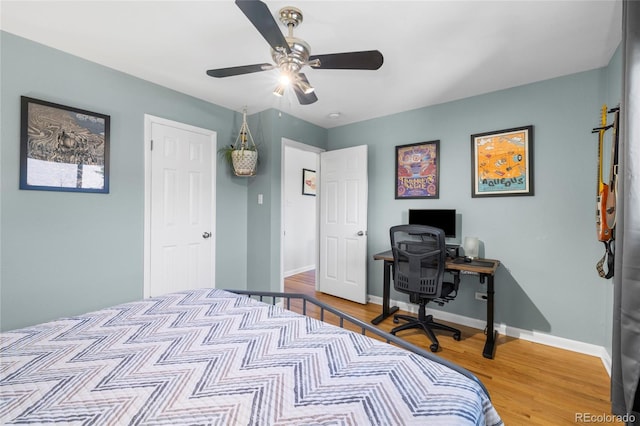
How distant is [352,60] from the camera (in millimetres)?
1635

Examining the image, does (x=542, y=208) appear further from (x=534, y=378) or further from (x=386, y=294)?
(x=386, y=294)

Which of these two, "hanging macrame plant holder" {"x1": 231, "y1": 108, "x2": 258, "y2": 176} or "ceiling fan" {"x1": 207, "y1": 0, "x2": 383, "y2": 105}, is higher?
"ceiling fan" {"x1": 207, "y1": 0, "x2": 383, "y2": 105}

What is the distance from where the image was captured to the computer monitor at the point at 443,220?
290 centimetres

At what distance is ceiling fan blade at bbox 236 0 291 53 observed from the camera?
1.22 meters

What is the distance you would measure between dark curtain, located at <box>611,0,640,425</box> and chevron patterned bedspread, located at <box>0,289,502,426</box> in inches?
31.6

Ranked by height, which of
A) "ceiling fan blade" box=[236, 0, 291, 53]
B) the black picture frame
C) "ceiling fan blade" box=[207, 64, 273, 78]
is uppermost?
"ceiling fan blade" box=[236, 0, 291, 53]

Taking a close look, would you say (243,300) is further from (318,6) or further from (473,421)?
(318,6)

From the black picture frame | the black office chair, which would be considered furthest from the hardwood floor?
the black picture frame

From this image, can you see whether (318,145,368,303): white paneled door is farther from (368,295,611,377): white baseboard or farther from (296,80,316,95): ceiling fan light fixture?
(296,80,316,95): ceiling fan light fixture

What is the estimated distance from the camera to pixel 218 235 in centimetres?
324

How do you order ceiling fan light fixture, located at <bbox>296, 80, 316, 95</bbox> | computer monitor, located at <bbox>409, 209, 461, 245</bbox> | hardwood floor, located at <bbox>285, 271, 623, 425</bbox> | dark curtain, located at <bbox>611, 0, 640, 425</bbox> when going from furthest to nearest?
computer monitor, located at <bbox>409, 209, 461, 245</bbox> → ceiling fan light fixture, located at <bbox>296, 80, 316, 95</bbox> → hardwood floor, located at <bbox>285, 271, 623, 425</bbox> → dark curtain, located at <bbox>611, 0, 640, 425</bbox>

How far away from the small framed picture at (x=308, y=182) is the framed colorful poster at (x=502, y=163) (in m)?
3.15

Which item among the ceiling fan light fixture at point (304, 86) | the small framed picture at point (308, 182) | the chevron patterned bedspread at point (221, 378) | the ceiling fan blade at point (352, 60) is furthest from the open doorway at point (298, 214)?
the chevron patterned bedspread at point (221, 378)

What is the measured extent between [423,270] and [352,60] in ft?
6.00
